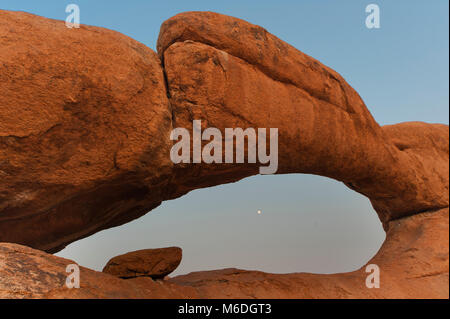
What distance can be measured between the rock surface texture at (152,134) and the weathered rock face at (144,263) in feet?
0.57

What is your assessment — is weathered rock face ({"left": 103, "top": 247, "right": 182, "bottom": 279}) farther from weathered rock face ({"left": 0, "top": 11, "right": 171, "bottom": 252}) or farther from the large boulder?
weathered rock face ({"left": 0, "top": 11, "right": 171, "bottom": 252})

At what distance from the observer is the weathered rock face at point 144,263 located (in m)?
3.60

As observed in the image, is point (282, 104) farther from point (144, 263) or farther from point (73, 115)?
point (144, 263)

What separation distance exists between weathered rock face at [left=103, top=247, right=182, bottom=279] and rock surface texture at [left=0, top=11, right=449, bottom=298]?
0.17 meters

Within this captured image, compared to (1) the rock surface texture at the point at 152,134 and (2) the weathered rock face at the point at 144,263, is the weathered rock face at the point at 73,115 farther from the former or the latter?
(2) the weathered rock face at the point at 144,263

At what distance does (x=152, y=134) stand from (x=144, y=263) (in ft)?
4.83

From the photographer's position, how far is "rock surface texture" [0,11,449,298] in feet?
8.71

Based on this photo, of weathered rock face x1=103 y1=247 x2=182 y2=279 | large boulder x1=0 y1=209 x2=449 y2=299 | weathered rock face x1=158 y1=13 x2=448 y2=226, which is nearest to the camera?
large boulder x1=0 y1=209 x2=449 y2=299

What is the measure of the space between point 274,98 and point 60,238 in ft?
10.2

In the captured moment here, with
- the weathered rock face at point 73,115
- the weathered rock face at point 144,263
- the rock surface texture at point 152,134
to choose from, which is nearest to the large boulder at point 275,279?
the rock surface texture at point 152,134

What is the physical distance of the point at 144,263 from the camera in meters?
3.67

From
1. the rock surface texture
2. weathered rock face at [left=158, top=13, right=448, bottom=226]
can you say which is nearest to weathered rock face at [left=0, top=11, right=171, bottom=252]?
the rock surface texture
